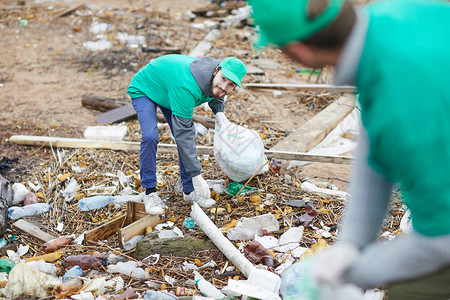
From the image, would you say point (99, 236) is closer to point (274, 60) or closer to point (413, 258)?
point (413, 258)

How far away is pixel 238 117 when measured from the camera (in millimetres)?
6172

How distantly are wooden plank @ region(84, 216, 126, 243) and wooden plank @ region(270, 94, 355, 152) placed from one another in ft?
6.41

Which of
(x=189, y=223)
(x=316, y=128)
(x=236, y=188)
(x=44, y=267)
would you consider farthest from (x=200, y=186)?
(x=316, y=128)

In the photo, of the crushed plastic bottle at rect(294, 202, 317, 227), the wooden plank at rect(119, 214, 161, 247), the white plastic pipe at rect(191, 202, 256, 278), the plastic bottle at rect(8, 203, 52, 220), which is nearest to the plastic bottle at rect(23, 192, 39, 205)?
the plastic bottle at rect(8, 203, 52, 220)

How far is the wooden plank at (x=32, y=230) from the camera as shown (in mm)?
3816

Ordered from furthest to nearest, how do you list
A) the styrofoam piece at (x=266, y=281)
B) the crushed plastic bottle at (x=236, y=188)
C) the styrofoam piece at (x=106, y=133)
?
the styrofoam piece at (x=106, y=133) → the crushed plastic bottle at (x=236, y=188) → the styrofoam piece at (x=266, y=281)

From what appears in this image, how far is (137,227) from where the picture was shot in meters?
3.75

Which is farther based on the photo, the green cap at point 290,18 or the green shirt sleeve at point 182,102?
the green shirt sleeve at point 182,102

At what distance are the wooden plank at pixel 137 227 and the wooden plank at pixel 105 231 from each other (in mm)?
268

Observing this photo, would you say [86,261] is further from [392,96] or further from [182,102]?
[392,96]

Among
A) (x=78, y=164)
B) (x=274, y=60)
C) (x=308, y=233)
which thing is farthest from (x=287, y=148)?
(x=274, y=60)

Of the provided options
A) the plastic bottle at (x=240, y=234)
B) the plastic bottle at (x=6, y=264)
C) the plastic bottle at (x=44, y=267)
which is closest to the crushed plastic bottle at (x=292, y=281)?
the plastic bottle at (x=240, y=234)

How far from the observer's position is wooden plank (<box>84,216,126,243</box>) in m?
3.74

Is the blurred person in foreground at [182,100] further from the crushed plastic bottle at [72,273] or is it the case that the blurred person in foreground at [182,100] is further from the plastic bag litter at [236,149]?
the crushed plastic bottle at [72,273]
